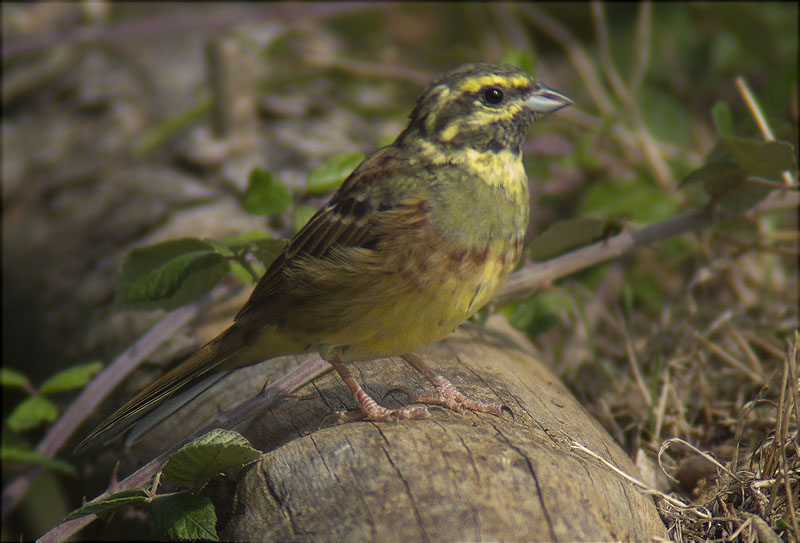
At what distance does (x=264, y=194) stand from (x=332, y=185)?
0.27 m

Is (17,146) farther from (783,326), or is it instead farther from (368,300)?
(783,326)

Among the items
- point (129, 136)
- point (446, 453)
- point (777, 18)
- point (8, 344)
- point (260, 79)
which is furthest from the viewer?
point (777, 18)

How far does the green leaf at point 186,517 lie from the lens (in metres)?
2.04

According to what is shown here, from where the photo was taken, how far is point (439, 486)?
192 centimetres

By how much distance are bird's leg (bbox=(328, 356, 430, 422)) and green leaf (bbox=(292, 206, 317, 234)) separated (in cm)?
69

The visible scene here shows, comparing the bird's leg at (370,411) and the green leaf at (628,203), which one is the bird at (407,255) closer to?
the bird's leg at (370,411)

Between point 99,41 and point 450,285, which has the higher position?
point 99,41

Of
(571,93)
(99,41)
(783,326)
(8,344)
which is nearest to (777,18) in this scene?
(571,93)

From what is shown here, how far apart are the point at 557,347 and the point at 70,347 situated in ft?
7.51

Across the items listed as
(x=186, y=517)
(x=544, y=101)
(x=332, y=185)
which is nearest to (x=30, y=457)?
(x=186, y=517)

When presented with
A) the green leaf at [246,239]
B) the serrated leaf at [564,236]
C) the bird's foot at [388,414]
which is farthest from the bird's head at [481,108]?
the bird's foot at [388,414]

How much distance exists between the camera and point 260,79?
454 centimetres

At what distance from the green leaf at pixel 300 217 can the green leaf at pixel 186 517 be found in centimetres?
119

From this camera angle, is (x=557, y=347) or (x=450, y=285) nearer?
(x=450, y=285)
